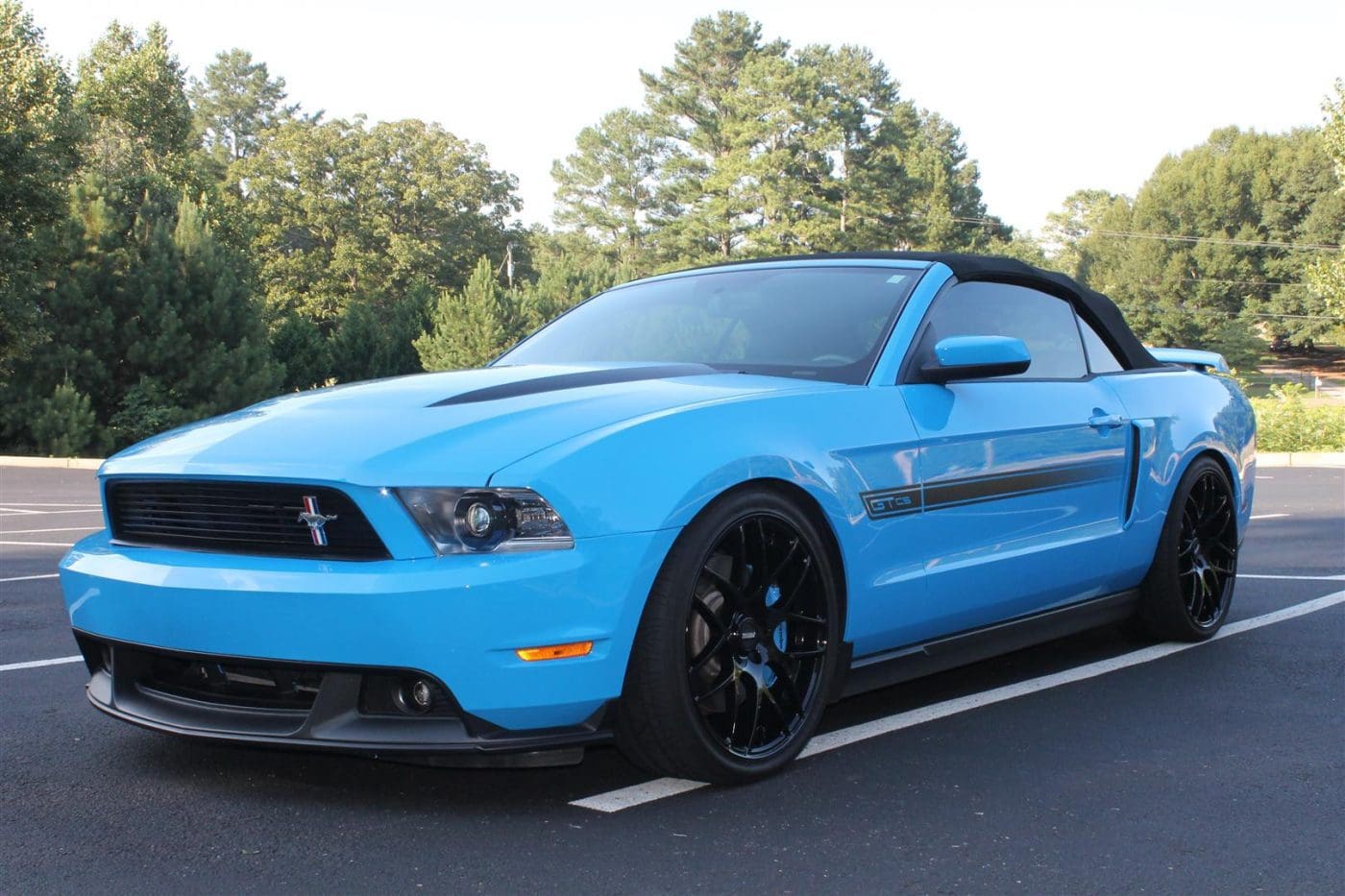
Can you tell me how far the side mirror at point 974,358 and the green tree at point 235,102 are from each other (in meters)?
100

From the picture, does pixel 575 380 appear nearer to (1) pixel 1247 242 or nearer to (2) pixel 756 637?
(2) pixel 756 637

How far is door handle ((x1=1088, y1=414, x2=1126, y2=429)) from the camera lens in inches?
195

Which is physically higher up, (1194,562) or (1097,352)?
(1097,352)

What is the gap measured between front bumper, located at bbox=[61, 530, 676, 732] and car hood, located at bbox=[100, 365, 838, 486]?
23cm

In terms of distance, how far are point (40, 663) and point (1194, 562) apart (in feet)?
15.3

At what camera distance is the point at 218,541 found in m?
3.45

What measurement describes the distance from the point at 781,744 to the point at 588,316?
2117mm

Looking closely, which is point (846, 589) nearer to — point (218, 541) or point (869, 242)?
point (218, 541)

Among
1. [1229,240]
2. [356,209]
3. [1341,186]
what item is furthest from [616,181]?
[1341,186]

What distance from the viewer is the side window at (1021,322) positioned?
473 cm

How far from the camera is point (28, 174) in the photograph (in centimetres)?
2367

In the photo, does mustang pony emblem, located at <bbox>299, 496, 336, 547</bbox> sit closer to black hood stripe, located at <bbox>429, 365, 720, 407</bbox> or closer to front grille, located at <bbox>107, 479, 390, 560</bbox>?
front grille, located at <bbox>107, 479, 390, 560</bbox>

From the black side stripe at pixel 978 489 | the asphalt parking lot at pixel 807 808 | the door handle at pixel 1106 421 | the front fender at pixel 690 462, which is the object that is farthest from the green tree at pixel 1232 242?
the front fender at pixel 690 462

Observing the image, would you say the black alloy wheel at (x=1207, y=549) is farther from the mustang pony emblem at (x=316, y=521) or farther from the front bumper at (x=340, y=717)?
the mustang pony emblem at (x=316, y=521)
